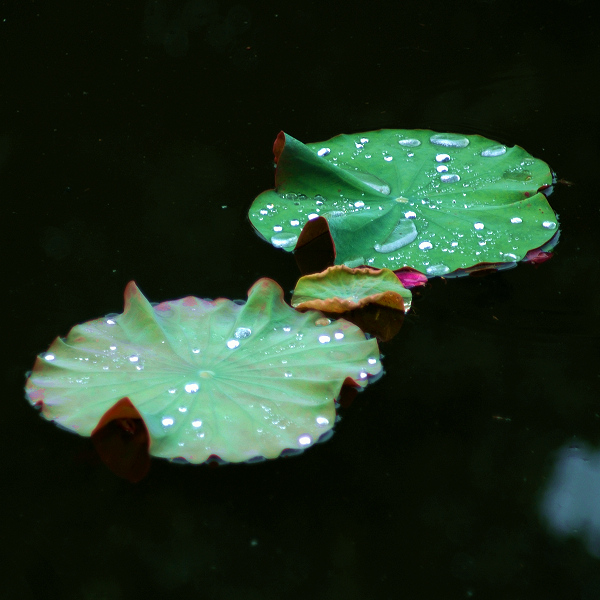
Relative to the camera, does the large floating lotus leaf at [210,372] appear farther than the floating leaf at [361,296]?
No

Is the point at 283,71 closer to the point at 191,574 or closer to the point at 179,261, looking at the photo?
the point at 179,261

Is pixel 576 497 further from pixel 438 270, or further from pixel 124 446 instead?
pixel 124 446

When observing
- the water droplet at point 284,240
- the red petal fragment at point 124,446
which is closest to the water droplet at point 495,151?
the water droplet at point 284,240

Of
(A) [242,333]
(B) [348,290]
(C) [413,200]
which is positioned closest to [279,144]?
(C) [413,200]

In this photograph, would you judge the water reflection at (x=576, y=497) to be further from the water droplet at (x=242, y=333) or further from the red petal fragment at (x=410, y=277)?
the water droplet at (x=242, y=333)

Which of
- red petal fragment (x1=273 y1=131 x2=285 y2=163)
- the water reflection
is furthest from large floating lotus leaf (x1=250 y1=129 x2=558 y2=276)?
the water reflection

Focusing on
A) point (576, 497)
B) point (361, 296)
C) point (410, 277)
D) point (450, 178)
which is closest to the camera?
point (576, 497)

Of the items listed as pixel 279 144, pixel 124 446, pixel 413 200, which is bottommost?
pixel 124 446

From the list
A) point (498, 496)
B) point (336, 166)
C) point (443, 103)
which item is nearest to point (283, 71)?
point (443, 103)
